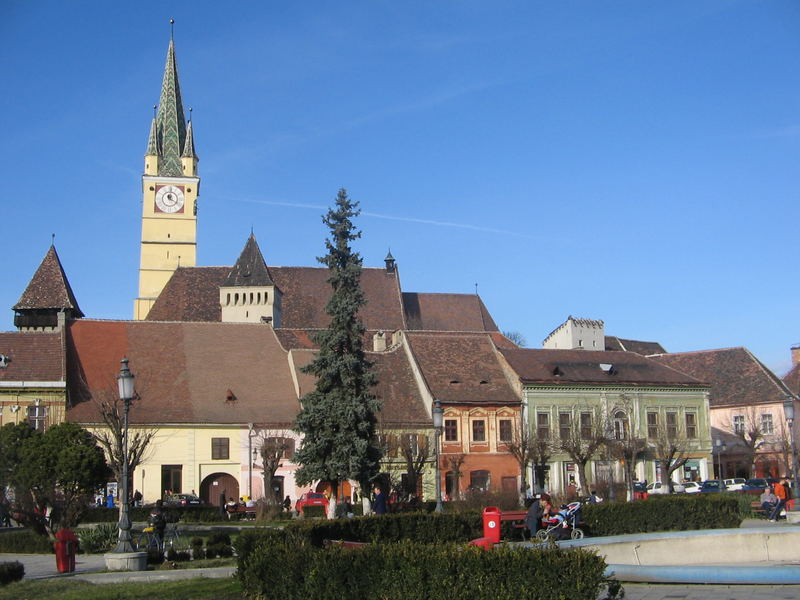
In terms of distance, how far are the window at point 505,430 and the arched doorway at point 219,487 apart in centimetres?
1489

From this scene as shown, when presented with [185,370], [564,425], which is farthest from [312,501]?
[564,425]

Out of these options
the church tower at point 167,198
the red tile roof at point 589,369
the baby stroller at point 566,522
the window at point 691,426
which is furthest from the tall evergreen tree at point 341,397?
the church tower at point 167,198

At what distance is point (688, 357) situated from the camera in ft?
231

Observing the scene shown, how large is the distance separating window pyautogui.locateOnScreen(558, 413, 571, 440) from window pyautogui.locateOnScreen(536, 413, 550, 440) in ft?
2.53

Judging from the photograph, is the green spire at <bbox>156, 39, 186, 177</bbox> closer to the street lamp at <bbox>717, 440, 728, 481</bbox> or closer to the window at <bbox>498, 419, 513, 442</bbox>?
the window at <bbox>498, 419, 513, 442</bbox>

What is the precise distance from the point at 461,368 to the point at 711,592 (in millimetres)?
41340

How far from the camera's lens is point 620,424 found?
56312mm

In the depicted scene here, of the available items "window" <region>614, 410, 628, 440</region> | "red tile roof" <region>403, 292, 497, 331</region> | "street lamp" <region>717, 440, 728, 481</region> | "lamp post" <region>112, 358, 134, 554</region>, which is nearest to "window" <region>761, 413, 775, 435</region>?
"street lamp" <region>717, 440, 728, 481</region>

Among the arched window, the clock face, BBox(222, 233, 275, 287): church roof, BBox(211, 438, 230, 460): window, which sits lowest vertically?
BBox(211, 438, 230, 460): window

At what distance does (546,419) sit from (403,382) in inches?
336

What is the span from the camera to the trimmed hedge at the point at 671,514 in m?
25.8

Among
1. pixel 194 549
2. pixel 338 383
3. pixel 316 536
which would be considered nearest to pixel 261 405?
pixel 338 383

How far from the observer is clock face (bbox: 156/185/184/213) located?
9819 cm

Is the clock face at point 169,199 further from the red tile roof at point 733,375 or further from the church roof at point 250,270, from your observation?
the red tile roof at point 733,375
